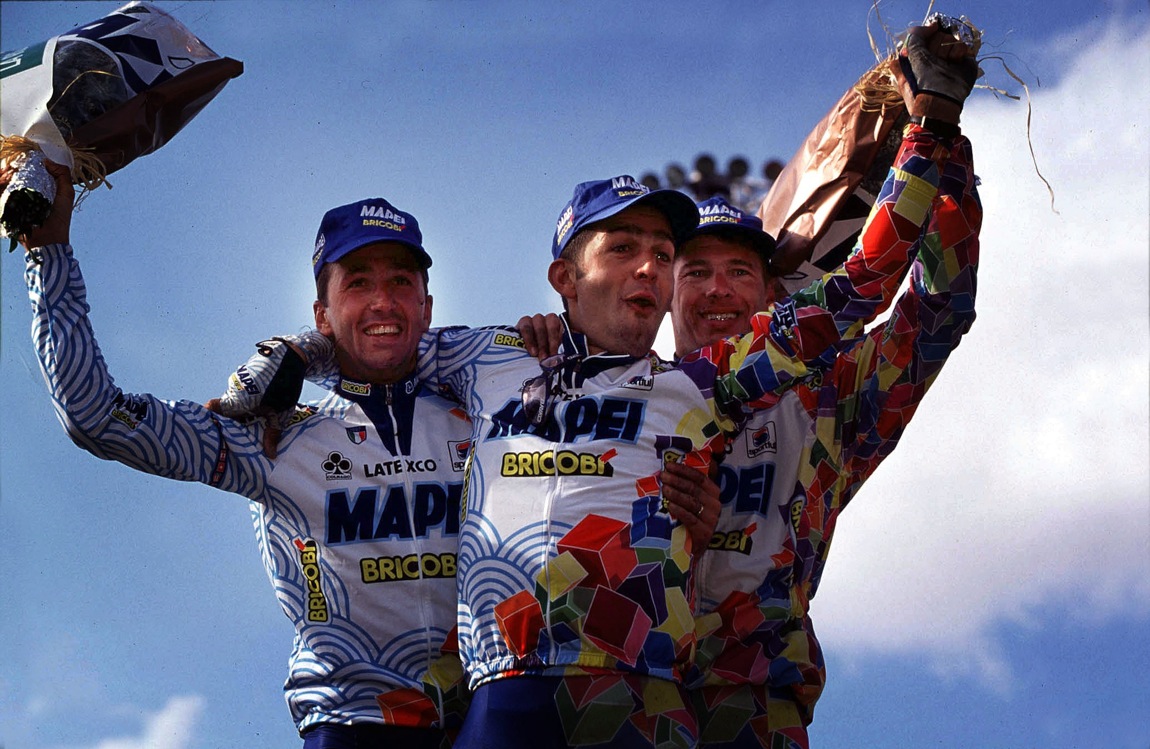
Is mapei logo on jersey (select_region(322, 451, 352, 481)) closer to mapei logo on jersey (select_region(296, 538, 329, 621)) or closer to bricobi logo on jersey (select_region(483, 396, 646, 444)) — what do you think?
mapei logo on jersey (select_region(296, 538, 329, 621))

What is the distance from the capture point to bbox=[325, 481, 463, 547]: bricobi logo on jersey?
201 inches

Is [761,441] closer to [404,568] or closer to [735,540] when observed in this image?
[735,540]

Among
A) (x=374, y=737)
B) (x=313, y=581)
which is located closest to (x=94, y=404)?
(x=313, y=581)

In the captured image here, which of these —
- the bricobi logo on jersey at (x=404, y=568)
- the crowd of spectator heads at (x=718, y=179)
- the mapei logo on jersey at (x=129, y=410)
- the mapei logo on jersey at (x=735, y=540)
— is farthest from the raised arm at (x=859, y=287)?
the crowd of spectator heads at (x=718, y=179)

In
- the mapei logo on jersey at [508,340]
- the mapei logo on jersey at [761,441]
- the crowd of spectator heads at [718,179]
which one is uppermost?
the crowd of spectator heads at [718,179]

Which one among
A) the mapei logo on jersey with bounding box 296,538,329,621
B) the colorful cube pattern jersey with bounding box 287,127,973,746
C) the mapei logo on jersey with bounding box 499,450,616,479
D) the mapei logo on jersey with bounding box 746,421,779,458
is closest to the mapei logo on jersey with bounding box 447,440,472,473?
the colorful cube pattern jersey with bounding box 287,127,973,746

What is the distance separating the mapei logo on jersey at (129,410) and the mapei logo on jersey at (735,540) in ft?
6.94

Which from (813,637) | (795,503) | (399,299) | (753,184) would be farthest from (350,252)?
→ (753,184)

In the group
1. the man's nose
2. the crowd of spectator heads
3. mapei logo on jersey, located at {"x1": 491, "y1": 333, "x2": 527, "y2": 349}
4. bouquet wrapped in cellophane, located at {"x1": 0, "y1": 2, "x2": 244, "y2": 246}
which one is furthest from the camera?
the crowd of spectator heads

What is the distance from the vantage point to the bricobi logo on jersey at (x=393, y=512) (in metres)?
5.12

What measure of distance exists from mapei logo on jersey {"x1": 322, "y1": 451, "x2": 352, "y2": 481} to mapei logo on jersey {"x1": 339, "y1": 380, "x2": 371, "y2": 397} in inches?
11.6

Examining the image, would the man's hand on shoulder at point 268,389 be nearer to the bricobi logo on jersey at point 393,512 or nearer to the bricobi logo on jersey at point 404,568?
the bricobi logo on jersey at point 393,512

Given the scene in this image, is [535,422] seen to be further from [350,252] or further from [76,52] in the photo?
[76,52]

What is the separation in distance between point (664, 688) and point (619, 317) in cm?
141
